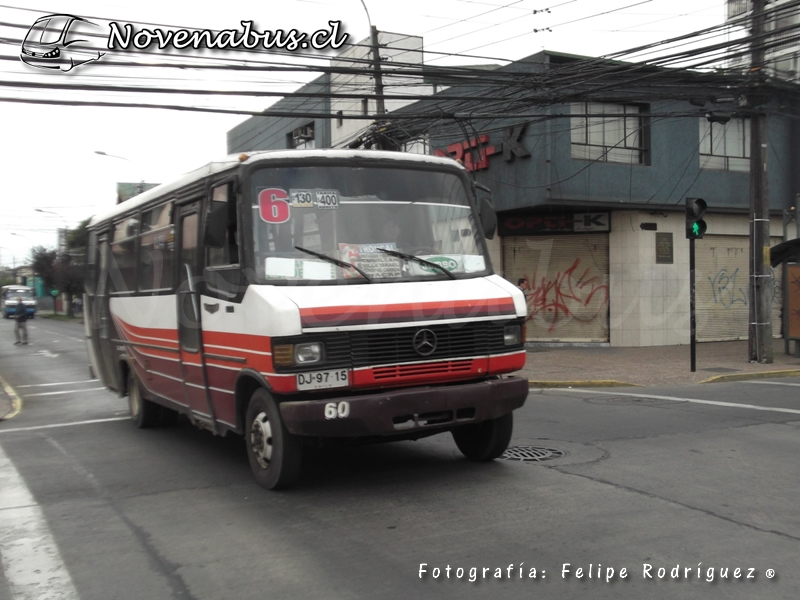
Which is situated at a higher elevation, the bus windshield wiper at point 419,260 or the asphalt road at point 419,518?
the bus windshield wiper at point 419,260

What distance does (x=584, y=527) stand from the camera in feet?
17.6

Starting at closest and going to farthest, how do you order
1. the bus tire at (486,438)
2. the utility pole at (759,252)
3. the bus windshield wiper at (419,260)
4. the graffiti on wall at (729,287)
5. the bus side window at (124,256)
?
the bus windshield wiper at (419,260) → the bus tire at (486,438) → the bus side window at (124,256) → the utility pole at (759,252) → the graffiti on wall at (729,287)

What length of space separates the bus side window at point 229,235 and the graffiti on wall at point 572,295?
50.8 ft

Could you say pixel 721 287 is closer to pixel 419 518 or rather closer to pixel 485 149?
pixel 485 149

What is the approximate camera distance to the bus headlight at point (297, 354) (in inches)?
236

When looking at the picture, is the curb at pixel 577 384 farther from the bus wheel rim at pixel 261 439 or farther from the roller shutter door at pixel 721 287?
the roller shutter door at pixel 721 287

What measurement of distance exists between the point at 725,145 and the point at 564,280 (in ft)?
20.8

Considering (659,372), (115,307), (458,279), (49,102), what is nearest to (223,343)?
(458,279)

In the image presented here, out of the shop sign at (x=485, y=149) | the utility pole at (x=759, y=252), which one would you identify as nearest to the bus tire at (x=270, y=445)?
the utility pole at (x=759, y=252)

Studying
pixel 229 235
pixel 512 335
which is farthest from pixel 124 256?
pixel 512 335

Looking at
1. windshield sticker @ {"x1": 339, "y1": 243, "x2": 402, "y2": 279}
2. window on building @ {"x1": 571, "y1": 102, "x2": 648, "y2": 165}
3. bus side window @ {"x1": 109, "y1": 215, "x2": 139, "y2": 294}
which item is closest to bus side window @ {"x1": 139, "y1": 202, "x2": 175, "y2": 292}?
bus side window @ {"x1": 109, "y1": 215, "x2": 139, "y2": 294}

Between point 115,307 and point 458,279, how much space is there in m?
5.61

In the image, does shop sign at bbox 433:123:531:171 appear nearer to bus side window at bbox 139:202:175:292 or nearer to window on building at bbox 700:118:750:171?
window on building at bbox 700:118:750:171

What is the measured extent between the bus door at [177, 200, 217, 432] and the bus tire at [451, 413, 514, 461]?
232 cm
